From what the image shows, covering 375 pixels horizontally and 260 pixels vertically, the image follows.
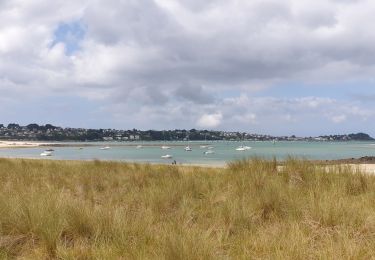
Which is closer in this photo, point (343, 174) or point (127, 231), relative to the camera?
point (127, 231)

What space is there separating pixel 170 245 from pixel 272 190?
12.1ft

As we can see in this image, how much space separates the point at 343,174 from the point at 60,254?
7661 mm

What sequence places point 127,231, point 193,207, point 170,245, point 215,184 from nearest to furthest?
point 170,245 < point 127,231 < point 193,207 < point 215,184

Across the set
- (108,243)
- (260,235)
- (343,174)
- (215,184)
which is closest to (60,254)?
(108,243)

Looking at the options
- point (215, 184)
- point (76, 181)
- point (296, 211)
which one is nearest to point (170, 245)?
point (296, 211)

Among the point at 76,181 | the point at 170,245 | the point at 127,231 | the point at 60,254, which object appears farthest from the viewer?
the point at 76,181

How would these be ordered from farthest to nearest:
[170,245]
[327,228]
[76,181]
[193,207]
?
1. [76,181]
2. [193,207]
3. [327,228]
4. [170,245]

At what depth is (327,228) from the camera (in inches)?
248

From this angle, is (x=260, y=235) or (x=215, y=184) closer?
(x=260, y=235)

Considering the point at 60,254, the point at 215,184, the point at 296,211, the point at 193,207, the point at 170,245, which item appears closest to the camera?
the point at 170,245

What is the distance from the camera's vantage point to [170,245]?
15.8 feet

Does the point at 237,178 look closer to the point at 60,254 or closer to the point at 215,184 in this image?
the point at 215,184

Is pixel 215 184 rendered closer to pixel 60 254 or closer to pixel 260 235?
pixel 260 235

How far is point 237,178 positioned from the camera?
10.8 meters
